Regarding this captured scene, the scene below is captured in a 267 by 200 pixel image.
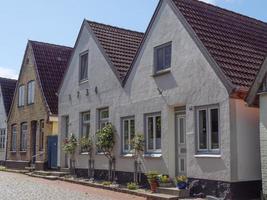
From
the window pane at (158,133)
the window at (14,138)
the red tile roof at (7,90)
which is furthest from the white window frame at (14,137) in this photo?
the window pane at (158,133)

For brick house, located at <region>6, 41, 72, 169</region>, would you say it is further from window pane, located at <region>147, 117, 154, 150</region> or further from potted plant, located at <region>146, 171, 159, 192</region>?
potted plant, located at <region>146, 171, 159, 192</region>

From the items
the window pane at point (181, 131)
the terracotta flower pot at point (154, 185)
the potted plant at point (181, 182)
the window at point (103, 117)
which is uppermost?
the window at point (103, 117)

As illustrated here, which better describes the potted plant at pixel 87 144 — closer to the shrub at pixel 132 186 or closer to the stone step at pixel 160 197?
the shrub at pixel 132 186

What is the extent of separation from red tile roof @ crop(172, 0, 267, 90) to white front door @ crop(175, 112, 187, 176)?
8.54 feet

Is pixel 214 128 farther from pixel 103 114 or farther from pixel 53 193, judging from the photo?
pixel 103 114

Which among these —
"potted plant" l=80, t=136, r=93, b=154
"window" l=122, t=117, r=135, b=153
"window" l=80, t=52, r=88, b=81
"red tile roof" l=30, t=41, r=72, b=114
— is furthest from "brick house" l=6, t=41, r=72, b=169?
"window" l=122, t=117, r=135, b=153

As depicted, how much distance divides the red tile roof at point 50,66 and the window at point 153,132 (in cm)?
1055

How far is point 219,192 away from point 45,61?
1904cm

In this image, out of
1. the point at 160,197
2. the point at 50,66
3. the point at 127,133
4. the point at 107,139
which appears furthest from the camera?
the point at 50,66

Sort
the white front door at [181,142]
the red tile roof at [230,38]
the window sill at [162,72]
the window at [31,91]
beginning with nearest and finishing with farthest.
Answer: the red tile roof at [230,38]
the white front door at [181,142]
the window sill at [162,72]
the window at [31,91]

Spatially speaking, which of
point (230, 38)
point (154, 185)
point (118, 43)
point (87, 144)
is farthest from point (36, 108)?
point (230, 38)

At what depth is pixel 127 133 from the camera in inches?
725

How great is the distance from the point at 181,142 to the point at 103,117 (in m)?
5.68

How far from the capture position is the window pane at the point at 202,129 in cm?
1433
